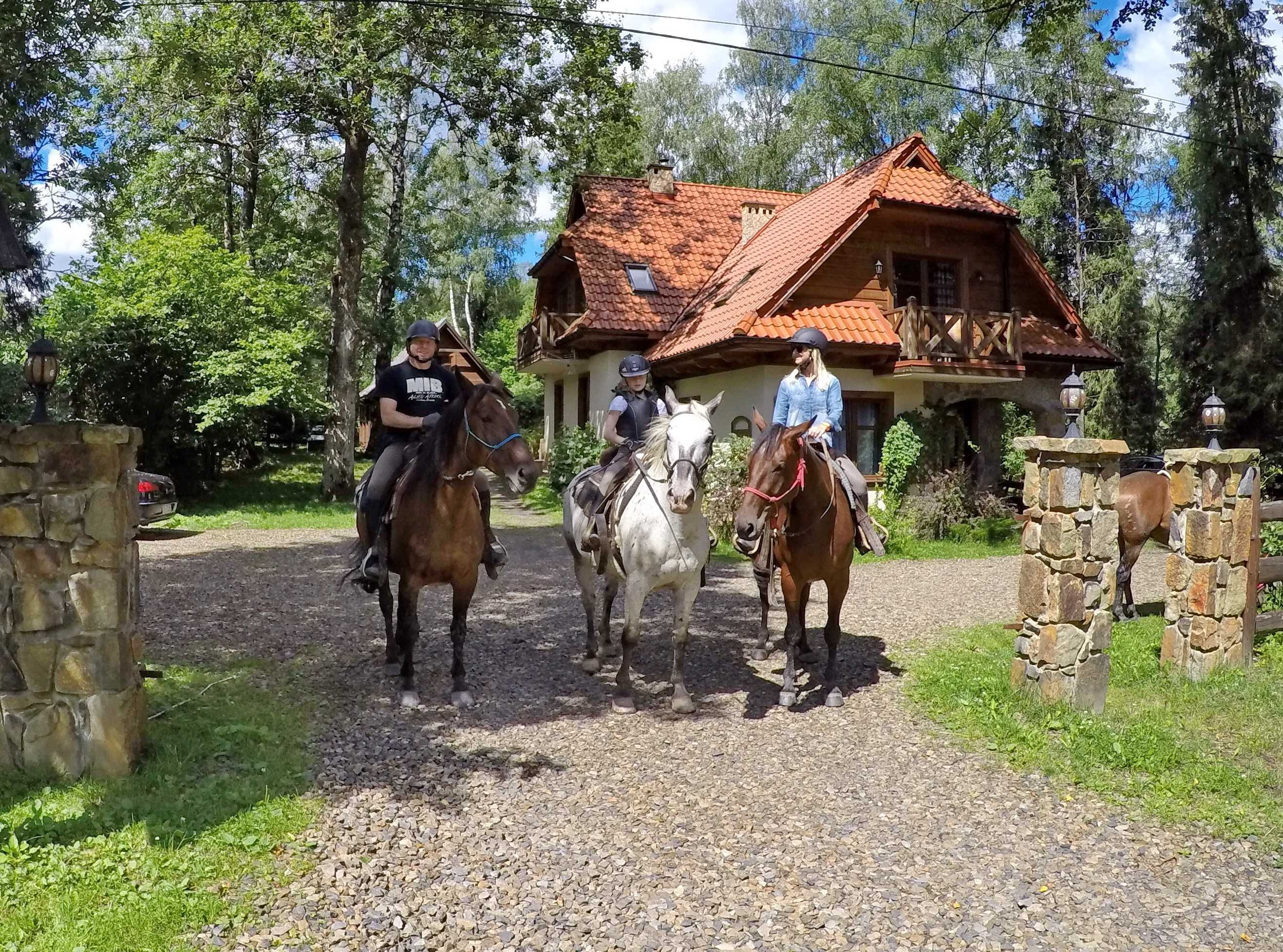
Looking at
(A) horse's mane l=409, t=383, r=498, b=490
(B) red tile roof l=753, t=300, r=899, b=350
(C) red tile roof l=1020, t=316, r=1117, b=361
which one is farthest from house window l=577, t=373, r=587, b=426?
(A) horse's mane l=409, t=383, r=498, b=490

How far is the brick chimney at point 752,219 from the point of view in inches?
890

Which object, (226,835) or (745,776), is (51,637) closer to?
(226,835)

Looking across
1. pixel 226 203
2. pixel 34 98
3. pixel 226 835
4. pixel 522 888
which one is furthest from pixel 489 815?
pixel 226 203

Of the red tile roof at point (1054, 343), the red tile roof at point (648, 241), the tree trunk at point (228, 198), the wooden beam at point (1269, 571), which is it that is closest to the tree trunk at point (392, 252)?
the tree trunk at point (228, 198)

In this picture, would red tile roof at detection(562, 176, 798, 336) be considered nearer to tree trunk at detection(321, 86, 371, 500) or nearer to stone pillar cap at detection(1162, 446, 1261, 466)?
tree trunk at detection(321, 86, 371, 500)

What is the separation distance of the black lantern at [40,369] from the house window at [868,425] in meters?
14.5

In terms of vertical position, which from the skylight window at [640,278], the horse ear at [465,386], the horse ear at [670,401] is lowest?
the horse ear at [670,401]

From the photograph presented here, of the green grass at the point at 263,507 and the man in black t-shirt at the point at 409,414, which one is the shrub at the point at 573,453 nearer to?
the green grass at the point at 263,507

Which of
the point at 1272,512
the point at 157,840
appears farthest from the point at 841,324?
the point at 157,840

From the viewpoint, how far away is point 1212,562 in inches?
263

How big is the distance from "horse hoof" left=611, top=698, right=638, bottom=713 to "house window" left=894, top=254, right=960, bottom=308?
13.9 meters

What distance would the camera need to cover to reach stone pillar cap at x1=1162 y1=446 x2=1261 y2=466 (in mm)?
6656

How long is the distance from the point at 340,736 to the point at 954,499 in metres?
12.9

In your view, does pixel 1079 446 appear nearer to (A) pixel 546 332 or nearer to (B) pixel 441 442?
(B) pixel 441 442
